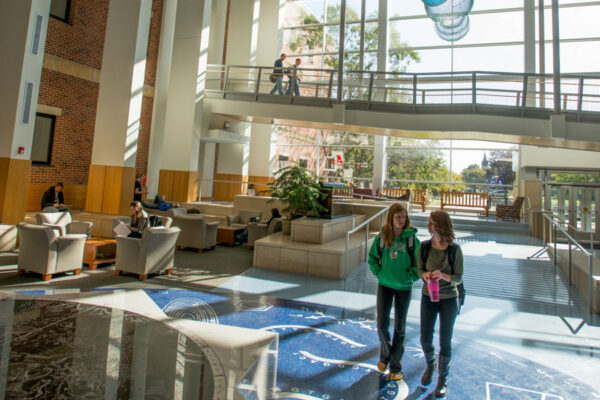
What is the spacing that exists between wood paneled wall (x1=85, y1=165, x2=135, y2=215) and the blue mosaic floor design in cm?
592

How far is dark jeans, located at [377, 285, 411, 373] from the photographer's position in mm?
3469

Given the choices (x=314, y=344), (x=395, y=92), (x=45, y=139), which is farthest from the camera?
(x=395, y=92)

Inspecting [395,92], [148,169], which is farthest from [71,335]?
[148,169]

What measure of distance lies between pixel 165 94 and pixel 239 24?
5025 mm

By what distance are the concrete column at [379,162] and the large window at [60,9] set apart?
14.1 meters

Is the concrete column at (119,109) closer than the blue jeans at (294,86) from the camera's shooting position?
Yes

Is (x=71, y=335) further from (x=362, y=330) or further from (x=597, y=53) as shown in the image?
(x=597, y=53)

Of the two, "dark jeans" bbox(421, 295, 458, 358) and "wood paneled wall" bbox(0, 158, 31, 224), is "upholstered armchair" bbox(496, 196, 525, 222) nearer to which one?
"dark jeans" bbox(421, 295, 458, 358)

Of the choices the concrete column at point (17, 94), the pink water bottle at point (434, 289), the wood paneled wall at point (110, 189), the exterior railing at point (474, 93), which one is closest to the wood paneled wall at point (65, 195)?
the wood paneled wall at point (110, 189)

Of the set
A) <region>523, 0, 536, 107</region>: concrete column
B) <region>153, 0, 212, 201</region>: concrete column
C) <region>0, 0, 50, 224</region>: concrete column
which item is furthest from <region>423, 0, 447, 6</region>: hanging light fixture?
<region>523, 0, 536, 107</region>: concrete column

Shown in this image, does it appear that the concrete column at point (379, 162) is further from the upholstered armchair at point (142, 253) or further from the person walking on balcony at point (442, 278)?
the person walking on balcony at point (442, 278)

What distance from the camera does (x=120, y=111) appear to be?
34.5ft

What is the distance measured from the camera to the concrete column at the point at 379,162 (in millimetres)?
19484

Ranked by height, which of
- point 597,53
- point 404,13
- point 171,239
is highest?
point 404,13
